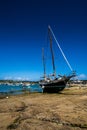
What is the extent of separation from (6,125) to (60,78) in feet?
133

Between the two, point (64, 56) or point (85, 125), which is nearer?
point (85, 125)

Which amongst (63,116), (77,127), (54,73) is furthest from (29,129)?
(54,73)

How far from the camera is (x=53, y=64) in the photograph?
58.4 m

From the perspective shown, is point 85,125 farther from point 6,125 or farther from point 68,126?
point 6,125

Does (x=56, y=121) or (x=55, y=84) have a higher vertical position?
(x=55, y=84)

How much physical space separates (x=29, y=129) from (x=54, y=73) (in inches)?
1851

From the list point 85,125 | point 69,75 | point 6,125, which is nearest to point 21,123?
point 6,125

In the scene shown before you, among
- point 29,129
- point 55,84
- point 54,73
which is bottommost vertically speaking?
point 29,129

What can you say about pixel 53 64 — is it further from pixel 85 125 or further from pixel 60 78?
pixel 85 125

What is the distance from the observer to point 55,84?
2025 inches

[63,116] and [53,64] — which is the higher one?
[53,64]

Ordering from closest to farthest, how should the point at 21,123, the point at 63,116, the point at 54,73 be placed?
1. the point at 21,123
2. the point at 63,116
3. the point at 54,73

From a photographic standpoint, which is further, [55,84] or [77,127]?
[55,84]

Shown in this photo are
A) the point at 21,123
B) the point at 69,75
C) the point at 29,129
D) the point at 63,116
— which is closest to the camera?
the point at 29,129
